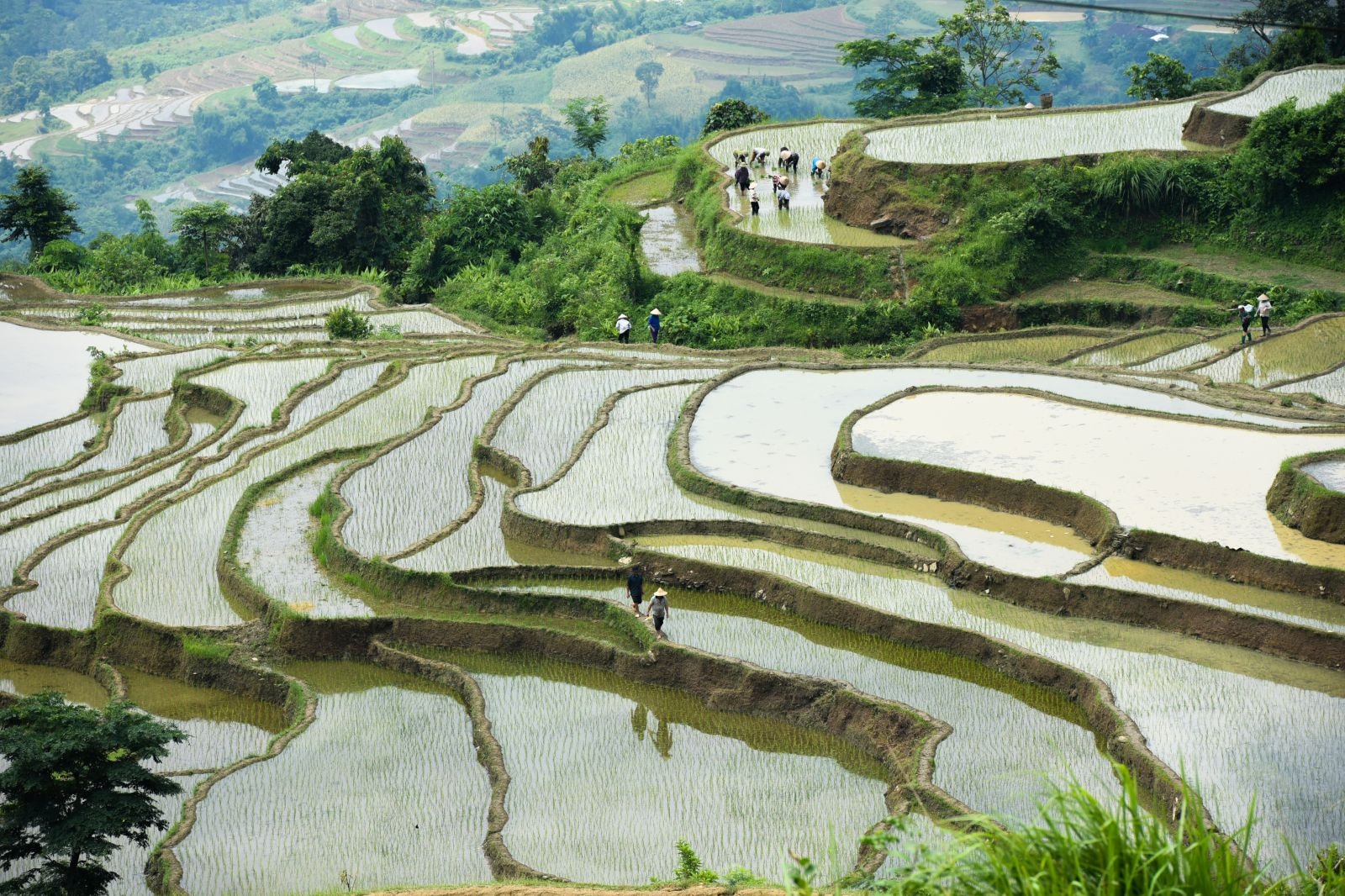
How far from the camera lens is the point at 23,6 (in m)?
135

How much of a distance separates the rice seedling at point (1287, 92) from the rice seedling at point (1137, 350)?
23.9ft

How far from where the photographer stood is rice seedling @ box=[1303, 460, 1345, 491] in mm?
15500

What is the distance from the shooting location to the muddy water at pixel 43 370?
24812mm

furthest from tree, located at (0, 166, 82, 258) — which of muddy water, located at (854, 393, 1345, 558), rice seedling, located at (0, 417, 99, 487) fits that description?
muddy water, located at (854, 393, 1345, 558)

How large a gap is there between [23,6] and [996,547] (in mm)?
138353

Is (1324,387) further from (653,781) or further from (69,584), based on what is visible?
(69,584)

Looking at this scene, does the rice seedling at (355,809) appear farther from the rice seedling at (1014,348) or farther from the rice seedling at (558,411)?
the rice seedling at (1014,348)

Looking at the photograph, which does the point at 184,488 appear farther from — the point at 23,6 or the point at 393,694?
the point at 23,6

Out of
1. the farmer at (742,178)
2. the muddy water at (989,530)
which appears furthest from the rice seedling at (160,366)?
the muddy water at (989,530)

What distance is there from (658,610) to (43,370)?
650 inches

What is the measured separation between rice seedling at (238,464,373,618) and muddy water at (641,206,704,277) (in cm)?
1324

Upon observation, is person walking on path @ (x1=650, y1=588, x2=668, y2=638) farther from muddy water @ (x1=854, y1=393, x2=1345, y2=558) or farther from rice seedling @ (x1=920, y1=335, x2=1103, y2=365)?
rice seedling @ (x1=920, y1=335, x2=1103, y2=365)

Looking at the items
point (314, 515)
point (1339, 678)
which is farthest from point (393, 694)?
point (1339, 678)

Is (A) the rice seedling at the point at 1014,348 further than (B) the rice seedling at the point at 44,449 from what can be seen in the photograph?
Yes
